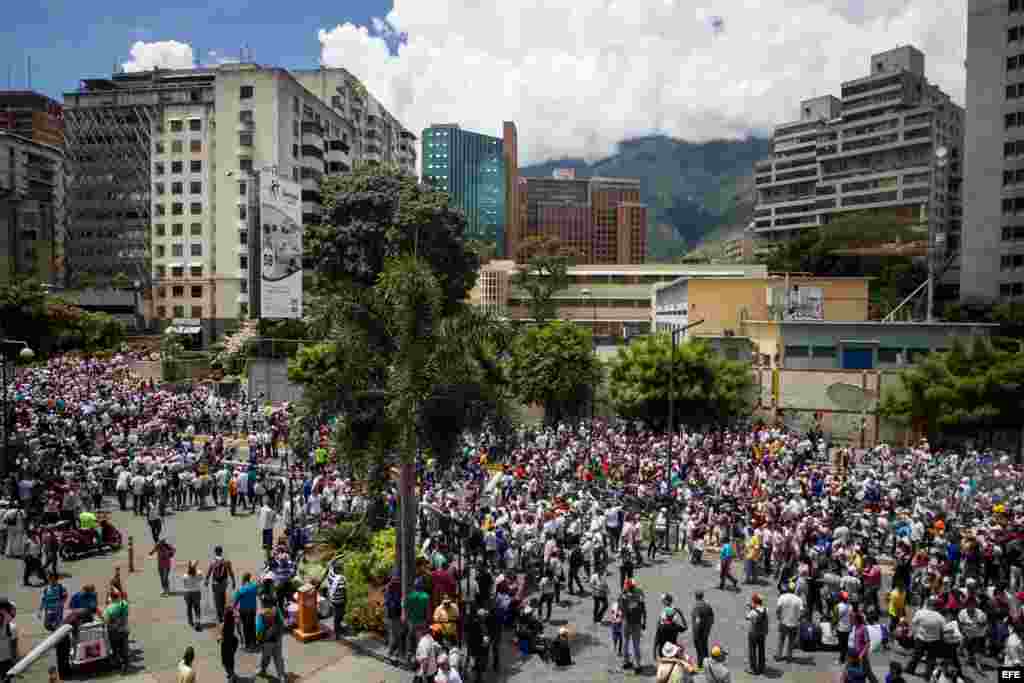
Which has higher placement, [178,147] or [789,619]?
[178,147]

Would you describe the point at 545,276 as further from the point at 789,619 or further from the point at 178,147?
the point at 789,619

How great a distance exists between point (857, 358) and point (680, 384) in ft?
39.4

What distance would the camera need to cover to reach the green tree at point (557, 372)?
125 ft

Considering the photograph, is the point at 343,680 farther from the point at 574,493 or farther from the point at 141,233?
the point at 141,233

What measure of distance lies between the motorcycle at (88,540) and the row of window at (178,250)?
58935 mm

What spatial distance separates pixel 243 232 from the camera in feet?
236

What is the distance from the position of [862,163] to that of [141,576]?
11780 centimetres

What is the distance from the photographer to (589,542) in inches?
669

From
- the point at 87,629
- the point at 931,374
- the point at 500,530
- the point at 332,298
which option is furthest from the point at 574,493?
the point at 931,374

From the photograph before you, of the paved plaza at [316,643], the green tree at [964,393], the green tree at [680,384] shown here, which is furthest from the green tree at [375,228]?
the paved plaza at [316,643]

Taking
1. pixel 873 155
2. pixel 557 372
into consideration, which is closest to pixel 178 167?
pixel 557 372

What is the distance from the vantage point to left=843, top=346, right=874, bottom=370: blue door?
131 ft

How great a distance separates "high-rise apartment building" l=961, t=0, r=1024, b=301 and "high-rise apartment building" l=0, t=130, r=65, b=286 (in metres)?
96.0

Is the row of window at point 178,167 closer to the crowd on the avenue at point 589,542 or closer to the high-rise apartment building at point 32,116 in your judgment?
the crowd on the avenue at point 589,542
